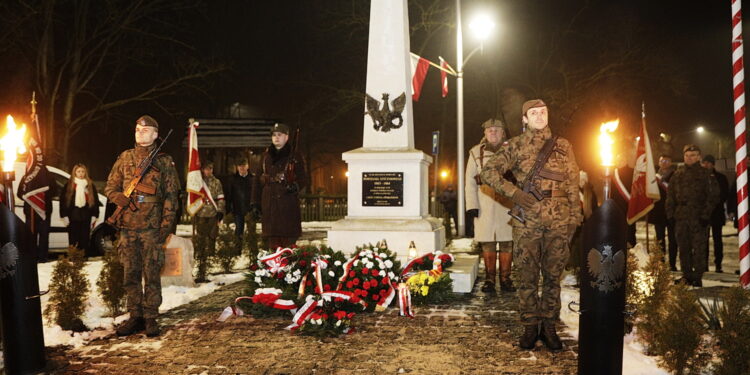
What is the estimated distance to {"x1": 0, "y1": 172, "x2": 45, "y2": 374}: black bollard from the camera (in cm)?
446

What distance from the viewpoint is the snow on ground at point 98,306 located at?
5629 mm

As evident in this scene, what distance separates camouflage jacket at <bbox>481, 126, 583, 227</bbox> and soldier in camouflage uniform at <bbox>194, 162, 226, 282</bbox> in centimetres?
573

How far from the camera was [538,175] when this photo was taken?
5.04 m

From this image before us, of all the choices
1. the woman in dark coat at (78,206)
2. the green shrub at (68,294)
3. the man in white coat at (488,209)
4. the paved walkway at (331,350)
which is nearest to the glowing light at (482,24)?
the man in white coat at (488,209)

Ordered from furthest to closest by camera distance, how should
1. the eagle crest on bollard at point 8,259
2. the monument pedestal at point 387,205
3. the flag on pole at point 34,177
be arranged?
the flag on pole at point 34,177 < the monument pedestal at point 387,205 < the eagle crest on bollard at point 8,259

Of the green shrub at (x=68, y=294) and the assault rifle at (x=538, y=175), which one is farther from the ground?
the assault rifle at (x=538, y=175)

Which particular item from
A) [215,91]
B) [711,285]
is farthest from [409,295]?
[215,91]

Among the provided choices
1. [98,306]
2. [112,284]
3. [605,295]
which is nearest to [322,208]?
[98,306]

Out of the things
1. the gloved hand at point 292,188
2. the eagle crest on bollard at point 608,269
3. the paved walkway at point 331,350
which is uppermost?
the gloved hand at point 292,188

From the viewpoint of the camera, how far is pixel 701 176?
9211 mm

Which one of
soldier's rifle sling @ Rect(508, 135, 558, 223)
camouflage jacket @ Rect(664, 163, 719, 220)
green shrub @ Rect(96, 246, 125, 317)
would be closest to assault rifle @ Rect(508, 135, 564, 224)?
soldier's rifle sling @ Rect(508, 135, 558, 223)

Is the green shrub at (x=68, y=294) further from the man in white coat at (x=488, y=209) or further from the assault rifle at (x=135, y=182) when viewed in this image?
the man in white coat at (x=488, y=209)

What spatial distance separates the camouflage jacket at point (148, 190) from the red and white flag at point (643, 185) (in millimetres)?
6354

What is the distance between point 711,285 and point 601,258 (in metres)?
5.80
